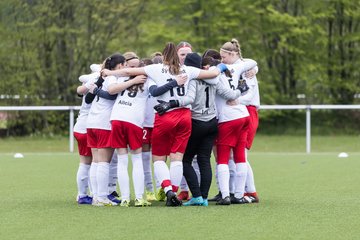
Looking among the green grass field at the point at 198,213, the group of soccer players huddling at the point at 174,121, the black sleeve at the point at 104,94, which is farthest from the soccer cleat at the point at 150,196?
the black sleeve at the point at 104,94

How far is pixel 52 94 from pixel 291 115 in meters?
7.96

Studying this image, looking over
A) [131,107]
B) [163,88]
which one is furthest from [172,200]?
[163,88]

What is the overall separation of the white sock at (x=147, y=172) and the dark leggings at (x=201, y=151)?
1124mm

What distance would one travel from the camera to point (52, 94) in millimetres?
32094

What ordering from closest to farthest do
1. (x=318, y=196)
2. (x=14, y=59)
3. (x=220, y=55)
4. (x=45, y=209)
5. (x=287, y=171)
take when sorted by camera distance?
(x=45, y=209) < (x=220, y=55) < (x=318, y=196) < (x=287, y=171) < (x=14, y=59)

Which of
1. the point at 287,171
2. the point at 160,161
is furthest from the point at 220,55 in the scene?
the point at 287,171

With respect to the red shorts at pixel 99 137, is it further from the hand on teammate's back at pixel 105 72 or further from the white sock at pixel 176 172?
the white sock at pixel 176 172

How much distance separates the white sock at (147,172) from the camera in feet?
41.7

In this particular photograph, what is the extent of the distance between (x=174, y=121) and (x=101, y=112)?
3.35 ft

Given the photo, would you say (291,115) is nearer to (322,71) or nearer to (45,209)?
(322,71)

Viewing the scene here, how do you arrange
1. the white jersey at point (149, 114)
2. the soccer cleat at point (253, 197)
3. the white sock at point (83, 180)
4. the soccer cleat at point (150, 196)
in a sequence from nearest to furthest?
the soccer cleat at point (253, 197) < the white sock at point (83, 180) < the soccer cleat at point (150, 196) < the white jersey at point (149, 114)

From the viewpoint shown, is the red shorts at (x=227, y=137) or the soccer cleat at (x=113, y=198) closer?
the red shorts at (x=227, y=137)

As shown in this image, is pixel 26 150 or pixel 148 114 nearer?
pixel 148 114

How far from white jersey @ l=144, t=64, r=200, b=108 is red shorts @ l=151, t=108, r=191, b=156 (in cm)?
19
